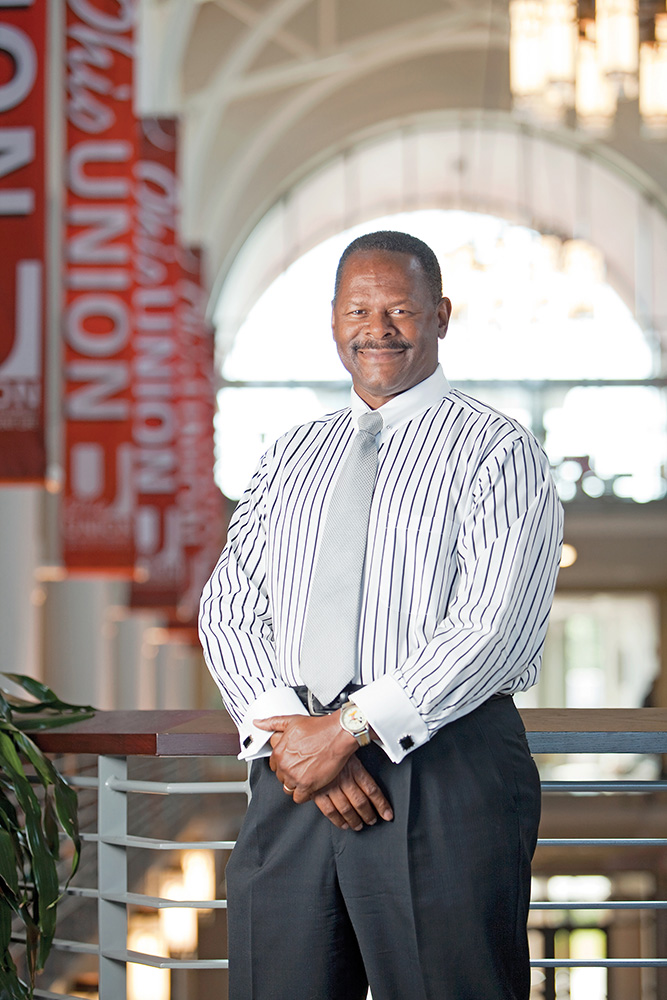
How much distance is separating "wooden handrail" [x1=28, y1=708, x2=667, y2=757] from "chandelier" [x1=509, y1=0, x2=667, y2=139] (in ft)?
18.8

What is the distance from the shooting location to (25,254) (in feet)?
15.9

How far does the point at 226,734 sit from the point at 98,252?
4.33 metres

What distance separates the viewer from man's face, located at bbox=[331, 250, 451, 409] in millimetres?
2078

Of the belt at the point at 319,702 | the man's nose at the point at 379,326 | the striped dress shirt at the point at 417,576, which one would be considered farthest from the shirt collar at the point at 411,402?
the belt at the point at 319,702

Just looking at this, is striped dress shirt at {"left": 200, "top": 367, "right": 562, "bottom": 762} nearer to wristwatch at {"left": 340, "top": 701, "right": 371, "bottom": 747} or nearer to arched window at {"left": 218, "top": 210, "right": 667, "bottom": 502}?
wristwatch at {"left": 340, "top": 701, "right": 371, "bottom": 747}

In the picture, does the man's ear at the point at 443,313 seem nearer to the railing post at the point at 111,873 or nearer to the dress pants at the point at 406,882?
the dress pants at the point at 406,882

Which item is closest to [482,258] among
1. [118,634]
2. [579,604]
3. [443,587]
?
[118,634]

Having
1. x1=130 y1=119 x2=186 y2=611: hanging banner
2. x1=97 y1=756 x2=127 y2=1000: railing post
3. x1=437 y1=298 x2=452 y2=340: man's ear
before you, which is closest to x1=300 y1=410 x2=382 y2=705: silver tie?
x1=437 y1=298 x2=452 y2=340: man's ear

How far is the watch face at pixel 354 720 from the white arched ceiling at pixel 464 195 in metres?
19.3

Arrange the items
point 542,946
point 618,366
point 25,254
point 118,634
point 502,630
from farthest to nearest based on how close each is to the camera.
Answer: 1. point 618,366
2. point 118,634
3. point 542,946
4. point 25,254
5. point 502,630

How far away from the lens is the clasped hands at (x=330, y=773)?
6.09ft

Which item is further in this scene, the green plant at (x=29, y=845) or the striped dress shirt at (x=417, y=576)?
the green plant at (x=29, y=845)

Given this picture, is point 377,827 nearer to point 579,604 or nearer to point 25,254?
point 25,254

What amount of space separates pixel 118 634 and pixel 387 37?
370 inches
